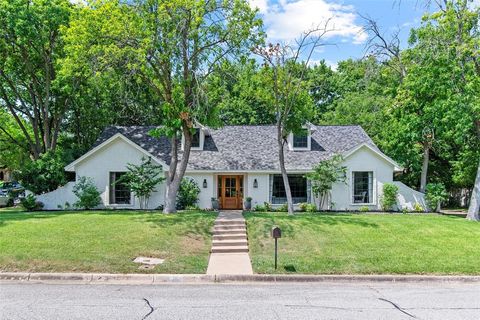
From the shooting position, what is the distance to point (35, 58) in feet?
86.1

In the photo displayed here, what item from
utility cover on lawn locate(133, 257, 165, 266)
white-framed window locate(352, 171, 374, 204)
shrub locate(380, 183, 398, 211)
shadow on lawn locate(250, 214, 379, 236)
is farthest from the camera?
white-framed window locate(352, 171, 374, 204)

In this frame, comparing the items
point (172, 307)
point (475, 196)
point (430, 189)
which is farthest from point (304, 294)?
point (430, 189)

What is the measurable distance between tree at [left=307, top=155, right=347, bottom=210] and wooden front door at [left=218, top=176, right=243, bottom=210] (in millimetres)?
4109

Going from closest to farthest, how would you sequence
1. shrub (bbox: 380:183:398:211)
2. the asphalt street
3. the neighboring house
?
1. the asphalt street
2. shrub (bbox: 380:183:398:211)
3. the neighboring house

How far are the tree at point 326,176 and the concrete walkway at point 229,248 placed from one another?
6.16 meters

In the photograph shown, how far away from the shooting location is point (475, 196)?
19.1 meters

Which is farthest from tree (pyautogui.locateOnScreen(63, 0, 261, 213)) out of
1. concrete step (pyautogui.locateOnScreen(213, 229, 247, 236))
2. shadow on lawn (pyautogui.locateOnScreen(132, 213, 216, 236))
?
concrete step (pyautogui.locateOnScreen(213, 229, 247, 236))

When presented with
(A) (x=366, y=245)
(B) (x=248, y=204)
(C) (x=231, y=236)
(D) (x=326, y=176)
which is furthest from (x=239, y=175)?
(A) (x=366, y=245)

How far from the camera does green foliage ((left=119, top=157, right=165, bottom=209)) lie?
20.9 m

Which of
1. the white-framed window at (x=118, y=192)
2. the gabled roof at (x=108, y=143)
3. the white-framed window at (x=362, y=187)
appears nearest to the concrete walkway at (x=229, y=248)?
the gabled roof at (x=108, y=143)

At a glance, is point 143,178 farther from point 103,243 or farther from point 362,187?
point 362,187

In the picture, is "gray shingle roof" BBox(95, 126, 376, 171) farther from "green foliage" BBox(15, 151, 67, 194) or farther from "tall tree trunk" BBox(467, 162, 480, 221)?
"tall tree trunk" BBox(467, 162, 480, 221)

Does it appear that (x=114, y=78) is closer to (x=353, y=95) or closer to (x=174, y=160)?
(x=174, y=160)

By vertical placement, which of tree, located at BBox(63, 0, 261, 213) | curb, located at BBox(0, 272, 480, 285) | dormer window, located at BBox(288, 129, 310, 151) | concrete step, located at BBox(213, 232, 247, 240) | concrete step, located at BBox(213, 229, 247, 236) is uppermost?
tree, located at BBox(63, 0, 261, 213)
